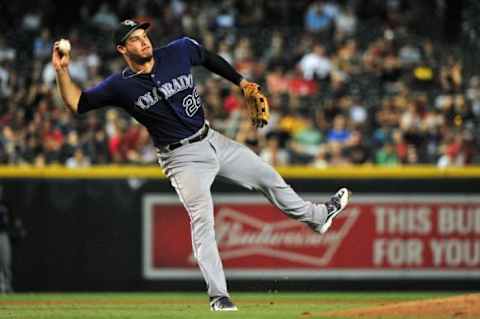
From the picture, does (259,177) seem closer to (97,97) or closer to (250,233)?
(97,97)

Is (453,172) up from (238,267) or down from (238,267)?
up

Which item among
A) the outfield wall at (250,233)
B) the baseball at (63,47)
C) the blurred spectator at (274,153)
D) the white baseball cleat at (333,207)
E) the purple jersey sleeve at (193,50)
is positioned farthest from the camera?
the blurred spectator at (274,153)

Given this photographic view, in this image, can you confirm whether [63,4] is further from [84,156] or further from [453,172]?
[453,172]

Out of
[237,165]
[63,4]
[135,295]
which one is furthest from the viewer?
[63,4]

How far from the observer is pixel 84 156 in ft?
47.2

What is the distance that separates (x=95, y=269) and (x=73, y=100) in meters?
5.66

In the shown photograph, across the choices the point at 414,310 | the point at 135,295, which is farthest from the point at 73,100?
the point at 135,295

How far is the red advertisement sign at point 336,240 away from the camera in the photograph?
43.0ft

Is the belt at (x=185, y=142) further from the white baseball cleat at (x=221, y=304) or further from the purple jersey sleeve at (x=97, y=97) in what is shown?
the white baseball cleat at (x=221, y=304)

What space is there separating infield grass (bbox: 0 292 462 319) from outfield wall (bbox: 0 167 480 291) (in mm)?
379

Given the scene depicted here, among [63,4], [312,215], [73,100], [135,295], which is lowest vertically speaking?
[135,295]

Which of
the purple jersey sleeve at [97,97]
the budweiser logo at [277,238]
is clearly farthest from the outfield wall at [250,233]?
the purple jersey sleeve at [97,97]

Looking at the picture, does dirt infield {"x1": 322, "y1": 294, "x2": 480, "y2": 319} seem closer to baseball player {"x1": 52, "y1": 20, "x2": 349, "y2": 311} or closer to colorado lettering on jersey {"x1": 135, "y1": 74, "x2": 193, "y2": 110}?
baseball player {"x1": 52, "y1": 20, "x2": 349, "y2": 311}

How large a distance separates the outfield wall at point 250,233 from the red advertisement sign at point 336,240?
0.01m
